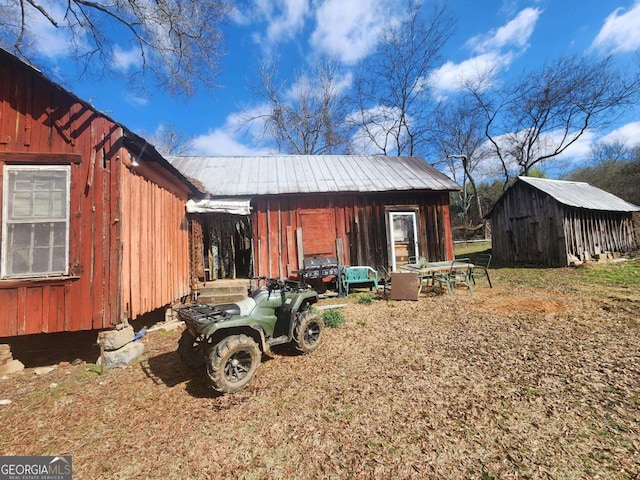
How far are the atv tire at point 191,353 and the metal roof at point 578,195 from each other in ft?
51.0

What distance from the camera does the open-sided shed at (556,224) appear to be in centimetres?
1307

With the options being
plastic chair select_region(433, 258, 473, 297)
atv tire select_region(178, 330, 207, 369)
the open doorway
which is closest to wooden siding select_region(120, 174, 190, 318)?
atv tire select_region(178, 330, 207, 369)

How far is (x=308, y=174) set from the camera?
36.8 ft

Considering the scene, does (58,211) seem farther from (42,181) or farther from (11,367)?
(11,367)

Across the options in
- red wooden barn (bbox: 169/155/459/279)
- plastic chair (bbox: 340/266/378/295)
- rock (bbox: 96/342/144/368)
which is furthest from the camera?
red wooden barn (bbox: 169/155/459/279)

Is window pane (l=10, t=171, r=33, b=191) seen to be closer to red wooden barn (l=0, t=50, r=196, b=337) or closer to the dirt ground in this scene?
red wooden barn (l=0, t=50, r=196, b=337)

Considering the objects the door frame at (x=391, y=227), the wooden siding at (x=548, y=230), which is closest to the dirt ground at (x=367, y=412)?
the door frame at (x=391, y=227)

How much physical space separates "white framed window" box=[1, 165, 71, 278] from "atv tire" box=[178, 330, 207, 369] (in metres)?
2.21

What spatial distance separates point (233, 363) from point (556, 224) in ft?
51.2

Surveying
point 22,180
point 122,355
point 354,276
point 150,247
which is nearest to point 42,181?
point 22,180

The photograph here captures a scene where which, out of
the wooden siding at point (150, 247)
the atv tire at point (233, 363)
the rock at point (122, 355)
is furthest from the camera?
the wooden siding at point (150, 247)

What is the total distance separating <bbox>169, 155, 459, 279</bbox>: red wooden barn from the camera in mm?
9719

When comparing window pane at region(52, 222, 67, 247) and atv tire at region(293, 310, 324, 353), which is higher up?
window pane at region(52, 222, 67, 247)

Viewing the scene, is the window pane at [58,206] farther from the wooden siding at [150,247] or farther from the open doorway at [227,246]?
the open doorway at [227,246]
